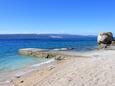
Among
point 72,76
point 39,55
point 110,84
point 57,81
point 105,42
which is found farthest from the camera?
point 105,42

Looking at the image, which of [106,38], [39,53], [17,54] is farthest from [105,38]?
[39,53]

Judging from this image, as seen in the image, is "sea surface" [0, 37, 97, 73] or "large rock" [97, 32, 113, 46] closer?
"sea surface" [0, 37, 97, 73]

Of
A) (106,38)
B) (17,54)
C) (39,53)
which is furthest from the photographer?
(106,38)

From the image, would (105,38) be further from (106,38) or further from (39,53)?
(39,53)

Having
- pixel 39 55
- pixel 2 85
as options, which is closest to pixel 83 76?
pixel 2 85

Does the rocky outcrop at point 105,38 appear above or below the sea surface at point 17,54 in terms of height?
above

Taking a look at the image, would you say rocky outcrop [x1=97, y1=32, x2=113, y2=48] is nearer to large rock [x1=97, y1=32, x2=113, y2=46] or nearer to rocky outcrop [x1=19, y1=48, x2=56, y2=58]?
large rock [x1=97, y1=32, x2=113, y2=46]

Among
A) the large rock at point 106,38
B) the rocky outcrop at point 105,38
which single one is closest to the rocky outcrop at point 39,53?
the rocky outcrop at point 105,38

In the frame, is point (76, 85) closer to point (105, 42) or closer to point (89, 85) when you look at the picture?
point (89, 85)

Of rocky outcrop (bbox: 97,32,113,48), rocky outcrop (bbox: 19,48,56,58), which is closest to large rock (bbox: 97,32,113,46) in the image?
rocky outcrop (bbox: 97,32,113,48)

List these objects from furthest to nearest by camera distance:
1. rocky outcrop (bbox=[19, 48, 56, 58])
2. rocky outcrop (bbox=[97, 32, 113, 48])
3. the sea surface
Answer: rocky outcrop (bbox=[97, 32, 113, 48]), rocky outcrop (bbox=[19, 48, 56, 58]), the sea surface

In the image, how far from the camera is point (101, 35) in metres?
54.0

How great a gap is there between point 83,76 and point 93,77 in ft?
2.03

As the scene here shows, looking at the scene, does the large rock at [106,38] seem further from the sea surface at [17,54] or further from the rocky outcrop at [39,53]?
the rocky outcrop at [39,53]
